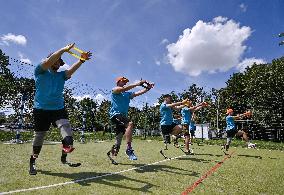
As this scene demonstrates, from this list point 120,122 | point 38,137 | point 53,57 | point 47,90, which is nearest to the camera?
point 53,57

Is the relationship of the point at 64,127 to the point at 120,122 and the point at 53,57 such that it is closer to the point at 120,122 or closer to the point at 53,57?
the point at 53,57

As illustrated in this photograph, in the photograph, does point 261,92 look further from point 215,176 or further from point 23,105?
point 215,176

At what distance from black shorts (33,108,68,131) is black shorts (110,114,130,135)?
2.36 meters

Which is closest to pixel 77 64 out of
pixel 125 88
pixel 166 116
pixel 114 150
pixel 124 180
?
pixel 125 88

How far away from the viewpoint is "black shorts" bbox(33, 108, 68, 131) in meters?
5.86

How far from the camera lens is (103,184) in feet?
16.5

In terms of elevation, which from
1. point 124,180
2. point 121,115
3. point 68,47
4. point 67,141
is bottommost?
point 124,180

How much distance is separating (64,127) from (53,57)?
128 centimetres

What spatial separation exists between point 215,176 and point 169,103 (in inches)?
191

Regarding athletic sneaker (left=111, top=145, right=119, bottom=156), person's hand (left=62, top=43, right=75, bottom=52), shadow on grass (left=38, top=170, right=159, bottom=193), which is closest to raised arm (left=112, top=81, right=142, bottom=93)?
athletic sneaker (left=111, top=145, right=119, bottom=156)

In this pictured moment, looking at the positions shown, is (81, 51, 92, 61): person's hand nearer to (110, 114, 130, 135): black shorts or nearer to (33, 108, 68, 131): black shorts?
(33, 108, 68, 131): black shorts

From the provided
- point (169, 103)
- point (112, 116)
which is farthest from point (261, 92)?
point (112, 116)

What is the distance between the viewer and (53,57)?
17.3 feet

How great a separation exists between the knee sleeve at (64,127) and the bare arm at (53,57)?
100 centimetres
